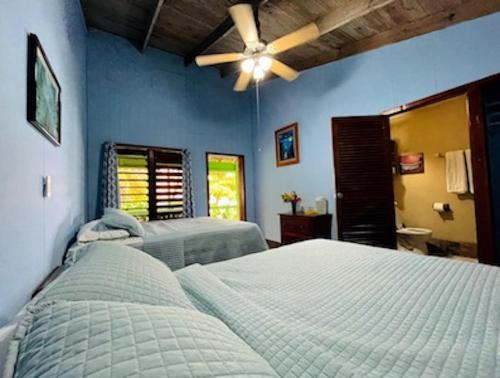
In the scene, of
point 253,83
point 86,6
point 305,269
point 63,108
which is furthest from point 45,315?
point 253,83

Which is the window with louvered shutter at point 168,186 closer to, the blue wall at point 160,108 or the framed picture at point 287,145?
the blue wall at point 160,108

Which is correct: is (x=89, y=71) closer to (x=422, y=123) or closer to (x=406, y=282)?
(x=406, y=282)

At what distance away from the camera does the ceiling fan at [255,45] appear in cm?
196

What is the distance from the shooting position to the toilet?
366 cm

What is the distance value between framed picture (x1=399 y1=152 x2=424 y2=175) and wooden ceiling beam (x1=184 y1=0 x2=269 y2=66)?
361 centimetres

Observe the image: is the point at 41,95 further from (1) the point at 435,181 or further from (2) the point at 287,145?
(1) the point at 435,181

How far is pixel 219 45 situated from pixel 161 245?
3098mm

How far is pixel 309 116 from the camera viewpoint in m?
3.74

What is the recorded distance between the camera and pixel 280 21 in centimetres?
290

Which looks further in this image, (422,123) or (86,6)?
(422,123)

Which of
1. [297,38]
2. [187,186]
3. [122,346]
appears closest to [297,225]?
[187,186]

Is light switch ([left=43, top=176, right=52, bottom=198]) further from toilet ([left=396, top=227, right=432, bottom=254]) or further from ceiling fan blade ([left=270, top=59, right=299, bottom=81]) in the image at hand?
toilet ([left=396, top=227, right=432, bottom=254])

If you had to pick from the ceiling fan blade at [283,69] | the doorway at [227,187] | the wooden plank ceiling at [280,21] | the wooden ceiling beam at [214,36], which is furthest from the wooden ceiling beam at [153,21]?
the doorway at [227,187]

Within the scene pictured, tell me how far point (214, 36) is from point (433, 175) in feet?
13.7
